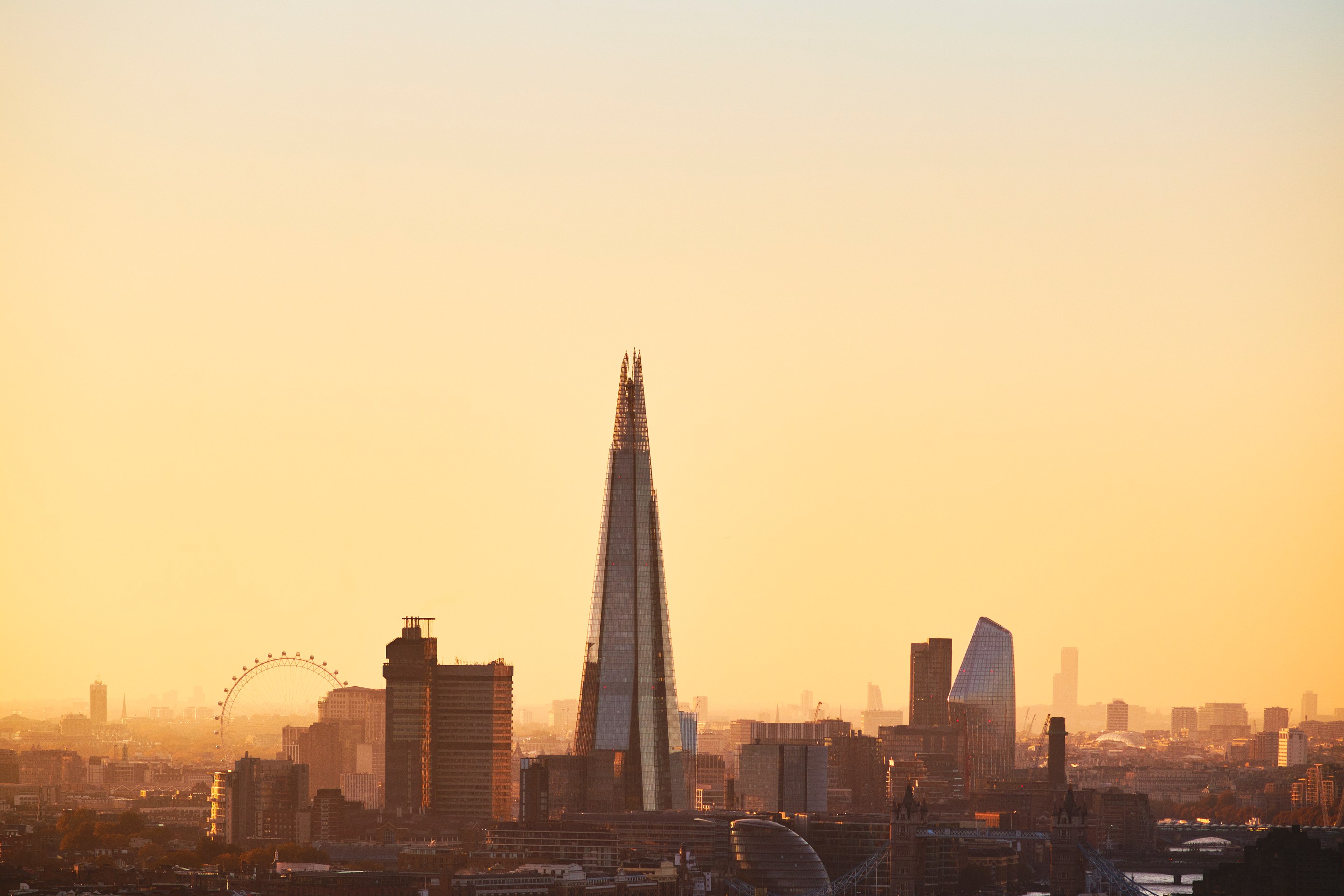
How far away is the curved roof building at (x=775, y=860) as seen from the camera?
14062cm

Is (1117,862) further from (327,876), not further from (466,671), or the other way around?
(327,876)

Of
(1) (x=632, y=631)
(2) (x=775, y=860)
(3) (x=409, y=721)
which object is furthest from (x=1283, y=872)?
(3) (x=409, y=721)

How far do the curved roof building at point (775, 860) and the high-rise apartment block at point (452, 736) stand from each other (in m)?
39.7

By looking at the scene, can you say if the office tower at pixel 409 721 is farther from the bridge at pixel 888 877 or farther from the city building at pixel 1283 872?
the city building at pixel 1283 872

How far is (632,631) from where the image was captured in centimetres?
17612

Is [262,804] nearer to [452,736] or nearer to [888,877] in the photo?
[452,736]

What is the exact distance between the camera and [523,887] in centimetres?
12838

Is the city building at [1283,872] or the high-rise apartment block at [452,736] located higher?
the high-rise apartment block at [452,736]

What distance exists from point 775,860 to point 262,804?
4360cm

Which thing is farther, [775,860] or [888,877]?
[775,860]

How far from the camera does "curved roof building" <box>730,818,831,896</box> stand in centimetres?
14062

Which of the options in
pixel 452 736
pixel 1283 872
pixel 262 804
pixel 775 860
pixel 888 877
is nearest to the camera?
pixel 1283 872

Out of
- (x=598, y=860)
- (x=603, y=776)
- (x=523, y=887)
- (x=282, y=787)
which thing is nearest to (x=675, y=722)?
(x=603, y=776)

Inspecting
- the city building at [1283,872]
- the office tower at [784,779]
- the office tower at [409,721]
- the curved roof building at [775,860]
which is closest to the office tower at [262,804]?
the office tower at [409,721]
